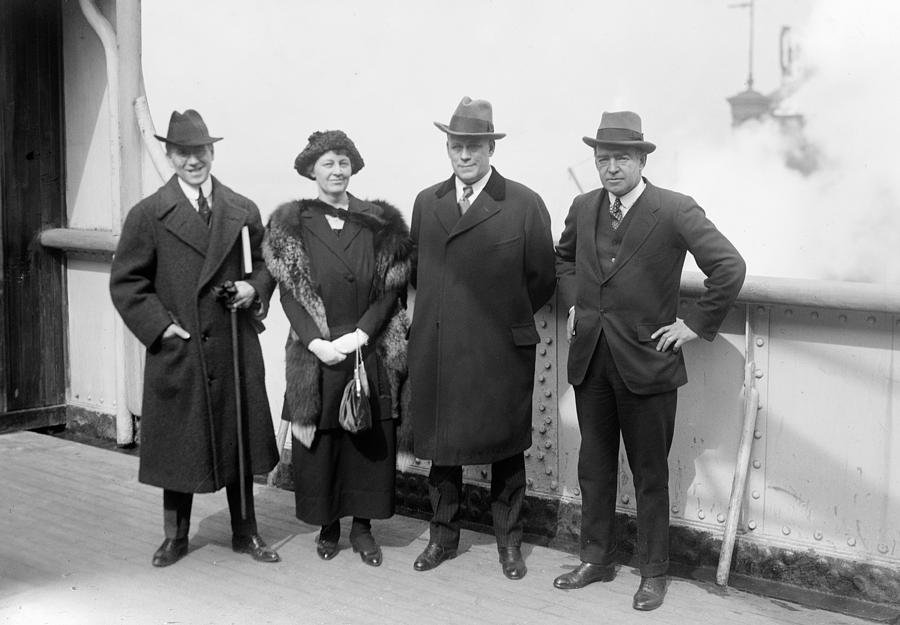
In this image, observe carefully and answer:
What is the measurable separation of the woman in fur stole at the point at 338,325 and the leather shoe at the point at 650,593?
1102mm

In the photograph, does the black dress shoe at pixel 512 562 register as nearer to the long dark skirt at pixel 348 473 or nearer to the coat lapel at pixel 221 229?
the long dark skirt at pixel 348 473

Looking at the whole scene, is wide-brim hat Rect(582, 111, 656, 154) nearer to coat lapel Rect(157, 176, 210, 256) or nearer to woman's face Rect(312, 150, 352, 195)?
woman's face Rect(312, 150, 352, 195)

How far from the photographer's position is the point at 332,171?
4590 mm

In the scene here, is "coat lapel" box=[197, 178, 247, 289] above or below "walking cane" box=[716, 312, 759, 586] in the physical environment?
above

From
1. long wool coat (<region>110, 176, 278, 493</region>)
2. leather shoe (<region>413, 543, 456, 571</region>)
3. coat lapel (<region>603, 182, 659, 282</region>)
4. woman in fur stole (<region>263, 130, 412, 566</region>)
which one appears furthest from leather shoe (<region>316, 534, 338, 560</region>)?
coat lapel (<region>603, 182, 659, 282</region>)

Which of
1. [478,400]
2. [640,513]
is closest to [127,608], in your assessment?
[478,400]

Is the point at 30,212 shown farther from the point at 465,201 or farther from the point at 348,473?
the point at 465,201

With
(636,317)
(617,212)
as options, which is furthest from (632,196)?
(636,317)

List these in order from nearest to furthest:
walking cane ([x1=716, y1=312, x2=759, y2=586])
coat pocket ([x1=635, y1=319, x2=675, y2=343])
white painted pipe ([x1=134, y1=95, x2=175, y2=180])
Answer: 1. coat pocket ([x1=635, y1=319, x2=675, y2=343])
2. walking cane ([x1=716, y1=312, x2=759, y2=586])
3. white painted pipe ([x1=134, y1=95, x2=175, y2=180])

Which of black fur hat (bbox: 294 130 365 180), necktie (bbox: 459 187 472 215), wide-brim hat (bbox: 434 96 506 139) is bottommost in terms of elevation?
necktie (bbox: 459 187 472 215)

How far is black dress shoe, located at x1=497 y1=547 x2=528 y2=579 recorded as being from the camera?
14.9 ft

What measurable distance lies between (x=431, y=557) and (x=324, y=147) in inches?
67.8

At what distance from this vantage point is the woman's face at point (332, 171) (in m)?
4.59

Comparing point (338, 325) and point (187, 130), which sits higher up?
point (187, 130)
